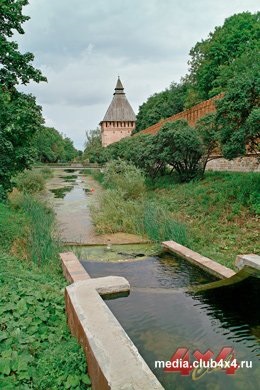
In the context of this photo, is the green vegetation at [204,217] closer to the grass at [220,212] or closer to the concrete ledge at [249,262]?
the grass at [220,212]

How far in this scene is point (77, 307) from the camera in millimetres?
3250

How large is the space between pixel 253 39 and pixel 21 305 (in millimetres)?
24062

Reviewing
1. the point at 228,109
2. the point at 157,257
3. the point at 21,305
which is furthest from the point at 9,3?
the point at 21,305

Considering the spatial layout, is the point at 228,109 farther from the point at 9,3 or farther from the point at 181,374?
the point at 181,374

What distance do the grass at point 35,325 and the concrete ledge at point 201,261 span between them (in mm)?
2030

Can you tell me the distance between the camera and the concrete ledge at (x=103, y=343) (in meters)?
2.23

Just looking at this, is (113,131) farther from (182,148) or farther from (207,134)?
(207,134)

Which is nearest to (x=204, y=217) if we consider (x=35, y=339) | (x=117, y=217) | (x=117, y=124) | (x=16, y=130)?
(x=117, y=217)

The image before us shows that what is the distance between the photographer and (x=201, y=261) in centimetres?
520

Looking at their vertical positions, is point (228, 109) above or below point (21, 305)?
above

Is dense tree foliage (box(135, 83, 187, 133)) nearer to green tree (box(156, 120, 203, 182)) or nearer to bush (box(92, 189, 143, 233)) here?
green tree (box(156, 120, 203, 182))

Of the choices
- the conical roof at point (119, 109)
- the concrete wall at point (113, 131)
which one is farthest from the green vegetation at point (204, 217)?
the conical roof at point (119, 109)

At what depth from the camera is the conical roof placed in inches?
1927

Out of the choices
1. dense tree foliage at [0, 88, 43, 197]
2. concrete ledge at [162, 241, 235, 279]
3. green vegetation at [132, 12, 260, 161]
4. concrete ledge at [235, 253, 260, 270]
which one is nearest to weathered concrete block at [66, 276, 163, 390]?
concrete ledge at [162, 241, 235, 279]
